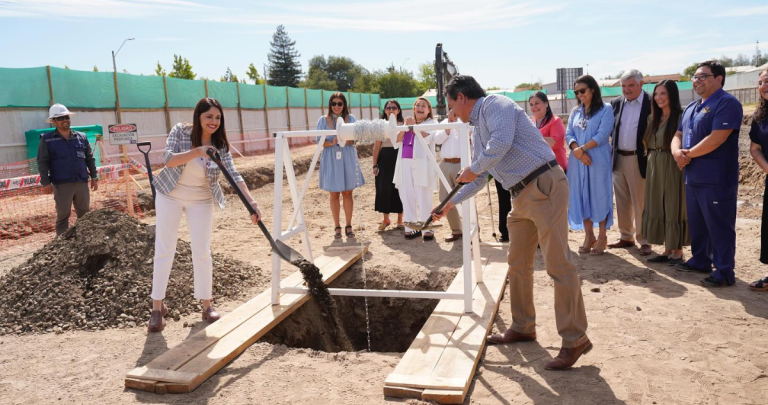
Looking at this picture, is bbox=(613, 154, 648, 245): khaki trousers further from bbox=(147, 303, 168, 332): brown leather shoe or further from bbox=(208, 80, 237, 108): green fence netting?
bbox=(208, 80, 237, 108): green fence netting

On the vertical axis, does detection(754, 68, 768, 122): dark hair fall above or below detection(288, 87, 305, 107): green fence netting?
below

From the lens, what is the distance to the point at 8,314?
461cm

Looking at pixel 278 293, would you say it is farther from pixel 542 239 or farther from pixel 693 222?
pixel 693 222

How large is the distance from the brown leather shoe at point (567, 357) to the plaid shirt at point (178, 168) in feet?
7.82

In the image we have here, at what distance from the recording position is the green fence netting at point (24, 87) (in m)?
12.9

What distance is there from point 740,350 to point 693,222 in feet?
5.66

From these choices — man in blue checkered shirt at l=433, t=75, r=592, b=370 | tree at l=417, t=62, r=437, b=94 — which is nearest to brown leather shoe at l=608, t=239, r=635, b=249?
man in blue checkered shirt at l=433, t=75, r=592, b=370

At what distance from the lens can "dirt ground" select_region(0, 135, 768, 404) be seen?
10.2 feet

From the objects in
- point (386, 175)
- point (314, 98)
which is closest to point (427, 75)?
point (314, 98)

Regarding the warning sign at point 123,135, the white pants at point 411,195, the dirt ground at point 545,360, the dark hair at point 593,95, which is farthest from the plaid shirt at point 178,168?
the warning sign at point 123,135

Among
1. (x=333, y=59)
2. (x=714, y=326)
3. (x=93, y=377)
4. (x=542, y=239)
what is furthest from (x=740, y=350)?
(x=333, y=59)

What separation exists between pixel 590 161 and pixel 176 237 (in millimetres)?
3952

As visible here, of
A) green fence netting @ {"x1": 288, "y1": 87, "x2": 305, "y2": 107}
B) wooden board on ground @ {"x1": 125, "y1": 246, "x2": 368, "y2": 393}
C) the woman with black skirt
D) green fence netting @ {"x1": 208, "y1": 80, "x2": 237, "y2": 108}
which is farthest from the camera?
green fence netting @ {"x1": 288, "y1": 87, "x2": 305, "y2": 107}

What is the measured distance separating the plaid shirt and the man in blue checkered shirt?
1723 mm
